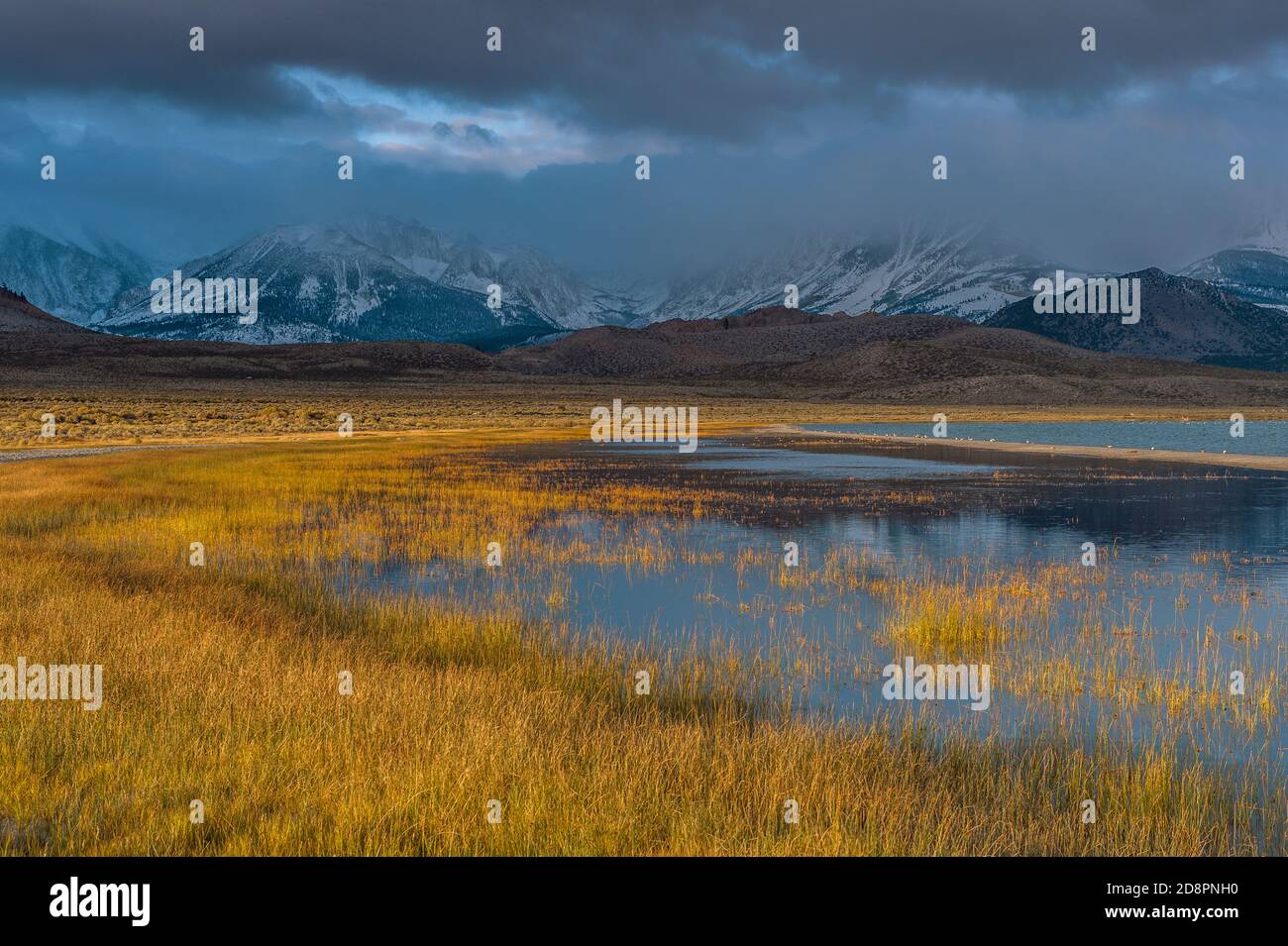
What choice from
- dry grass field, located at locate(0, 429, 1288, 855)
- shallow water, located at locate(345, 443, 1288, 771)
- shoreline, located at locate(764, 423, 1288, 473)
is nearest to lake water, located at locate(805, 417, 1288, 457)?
shoreline, located at locate(764, 423, 1288, 473)

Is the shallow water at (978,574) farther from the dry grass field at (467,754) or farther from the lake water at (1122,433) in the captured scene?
the lake water at (1122,433)

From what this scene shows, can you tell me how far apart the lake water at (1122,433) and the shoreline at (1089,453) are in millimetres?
3273

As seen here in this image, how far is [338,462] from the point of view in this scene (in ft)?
154

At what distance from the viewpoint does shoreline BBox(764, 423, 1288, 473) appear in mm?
48375

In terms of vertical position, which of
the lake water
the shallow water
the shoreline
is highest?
the lake water

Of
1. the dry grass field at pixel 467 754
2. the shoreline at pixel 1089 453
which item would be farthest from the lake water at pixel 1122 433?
the dry grass field at pixel 467 754

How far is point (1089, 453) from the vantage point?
5681cm

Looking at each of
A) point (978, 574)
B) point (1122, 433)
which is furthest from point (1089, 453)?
point (978, 574)

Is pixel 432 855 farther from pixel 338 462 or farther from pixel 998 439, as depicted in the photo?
pixel 998 439

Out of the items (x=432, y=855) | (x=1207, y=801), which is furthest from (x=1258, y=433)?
(x=432, y=855)

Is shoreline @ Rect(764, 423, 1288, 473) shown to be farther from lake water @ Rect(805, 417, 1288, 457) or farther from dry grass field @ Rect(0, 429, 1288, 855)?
dry grass field @ Rect(0, 429, 1288, 855)

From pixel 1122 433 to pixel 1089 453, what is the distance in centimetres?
2903

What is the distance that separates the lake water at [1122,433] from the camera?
210ft

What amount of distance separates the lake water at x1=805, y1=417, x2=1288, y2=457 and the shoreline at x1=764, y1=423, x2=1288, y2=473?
10.7 feet
